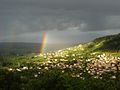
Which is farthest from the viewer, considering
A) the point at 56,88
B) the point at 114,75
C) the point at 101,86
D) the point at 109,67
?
the point at 109,67

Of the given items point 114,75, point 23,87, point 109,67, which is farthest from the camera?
point 109,67

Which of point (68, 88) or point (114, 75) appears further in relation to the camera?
point (114, 75)

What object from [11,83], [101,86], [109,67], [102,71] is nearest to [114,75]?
[102,71]

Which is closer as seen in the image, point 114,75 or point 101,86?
point 101,86

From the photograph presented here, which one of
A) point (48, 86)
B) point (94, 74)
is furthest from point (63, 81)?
point (94, 74)

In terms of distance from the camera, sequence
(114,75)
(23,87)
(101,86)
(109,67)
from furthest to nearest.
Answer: (109,67)
(114,75)
(23,87)
(101,86)

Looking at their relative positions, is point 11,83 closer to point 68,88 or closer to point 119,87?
point 68,88

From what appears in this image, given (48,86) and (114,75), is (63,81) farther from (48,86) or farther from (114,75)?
(114,75)

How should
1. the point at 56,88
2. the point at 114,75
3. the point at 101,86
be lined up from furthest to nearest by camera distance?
the point at 114,75
the point at 101,86
the point at 56,88
